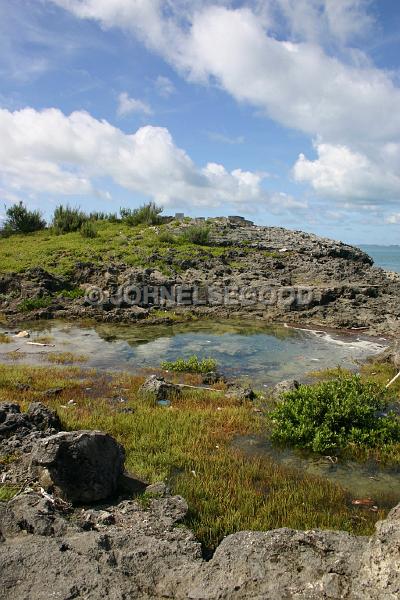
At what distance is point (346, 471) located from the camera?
9.08 meters

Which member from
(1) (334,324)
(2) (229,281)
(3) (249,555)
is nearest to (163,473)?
(3) (249,555)

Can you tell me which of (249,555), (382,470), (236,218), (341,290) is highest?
(236,218)

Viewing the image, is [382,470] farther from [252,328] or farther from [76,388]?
[252,328]

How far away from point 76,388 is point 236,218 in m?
44.3

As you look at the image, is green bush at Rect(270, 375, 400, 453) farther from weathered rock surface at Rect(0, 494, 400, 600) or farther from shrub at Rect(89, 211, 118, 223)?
shrub at Rect(89, 211, 118, 223)

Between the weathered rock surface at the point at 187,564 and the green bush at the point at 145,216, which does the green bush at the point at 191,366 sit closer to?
the weathered rock surface at the point at 187,564

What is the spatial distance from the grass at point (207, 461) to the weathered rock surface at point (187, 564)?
58.7 inches

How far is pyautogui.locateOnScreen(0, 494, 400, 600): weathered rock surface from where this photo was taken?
13.8 feet

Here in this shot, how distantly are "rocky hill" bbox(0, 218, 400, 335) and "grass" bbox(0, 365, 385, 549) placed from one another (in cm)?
1319

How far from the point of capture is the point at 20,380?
14141 millimetres

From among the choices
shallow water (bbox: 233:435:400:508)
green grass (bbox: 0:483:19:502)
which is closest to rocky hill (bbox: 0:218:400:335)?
shallow water (bbox: 233:435:400:508)

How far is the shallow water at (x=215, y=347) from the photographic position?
17656 mm

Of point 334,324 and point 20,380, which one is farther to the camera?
point 334,324

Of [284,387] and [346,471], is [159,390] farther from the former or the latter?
[346,471]
